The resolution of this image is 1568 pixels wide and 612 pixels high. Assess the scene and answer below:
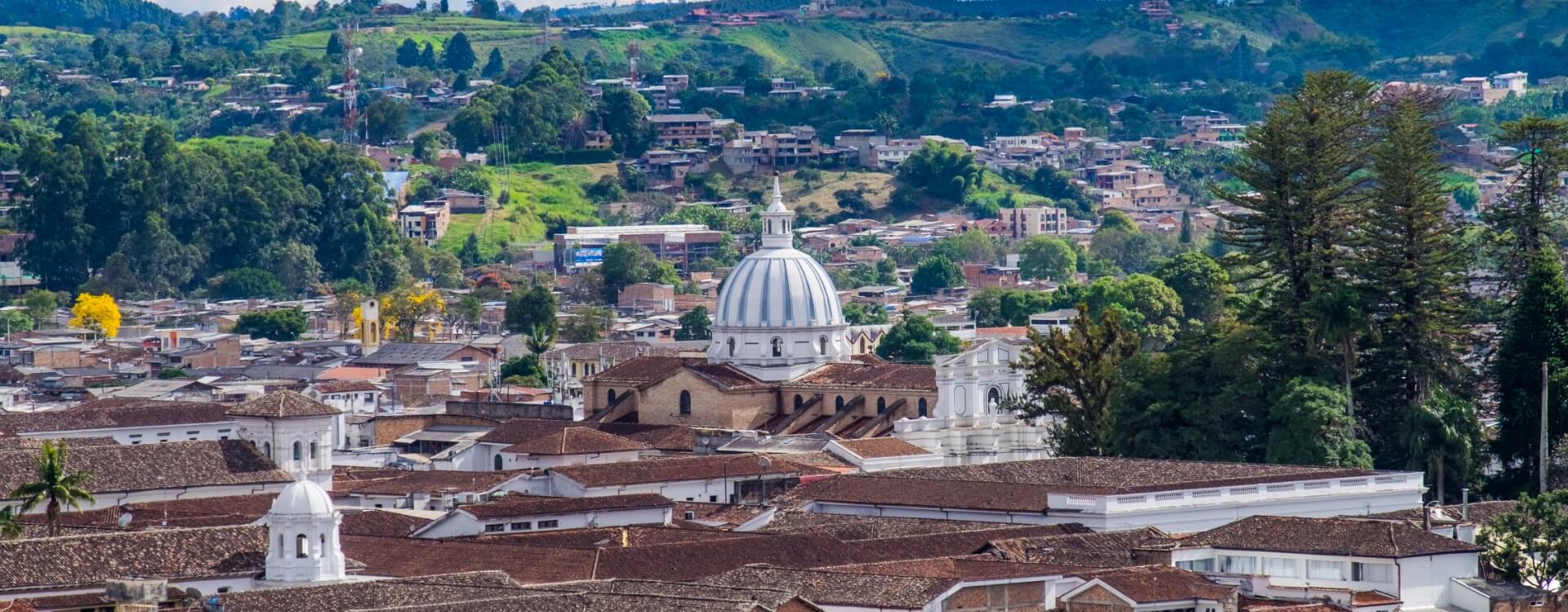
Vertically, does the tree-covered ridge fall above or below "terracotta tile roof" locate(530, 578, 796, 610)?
above

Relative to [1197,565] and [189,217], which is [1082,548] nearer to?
[1197,565]

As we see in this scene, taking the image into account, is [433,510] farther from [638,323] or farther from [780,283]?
[638,323]

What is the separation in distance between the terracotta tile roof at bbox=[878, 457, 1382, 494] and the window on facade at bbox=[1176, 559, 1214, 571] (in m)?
5.80

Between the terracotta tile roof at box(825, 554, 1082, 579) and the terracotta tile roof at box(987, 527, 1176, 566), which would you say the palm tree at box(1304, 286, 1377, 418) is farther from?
the terracotta tile roof at box(825, 554, 1082, 579)

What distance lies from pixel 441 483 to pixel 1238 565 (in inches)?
887

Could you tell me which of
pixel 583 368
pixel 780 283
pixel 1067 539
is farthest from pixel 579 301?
pixel 1067 539

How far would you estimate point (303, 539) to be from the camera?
58.9 meters

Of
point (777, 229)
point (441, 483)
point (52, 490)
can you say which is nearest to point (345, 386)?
point (777, 229)

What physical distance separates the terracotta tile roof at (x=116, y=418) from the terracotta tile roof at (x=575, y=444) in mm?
10695

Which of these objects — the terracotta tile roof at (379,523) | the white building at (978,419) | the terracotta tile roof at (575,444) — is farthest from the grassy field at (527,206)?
the terracotta tile roof at (379,523)

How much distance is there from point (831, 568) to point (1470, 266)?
109 ft

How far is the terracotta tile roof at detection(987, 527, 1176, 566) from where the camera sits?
2392 inches

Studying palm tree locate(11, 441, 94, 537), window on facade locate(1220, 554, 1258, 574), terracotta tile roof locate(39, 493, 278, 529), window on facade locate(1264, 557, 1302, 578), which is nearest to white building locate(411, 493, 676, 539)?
terracotta tile roof locate(39, 493, 278, 529)

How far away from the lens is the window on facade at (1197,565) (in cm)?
6147
